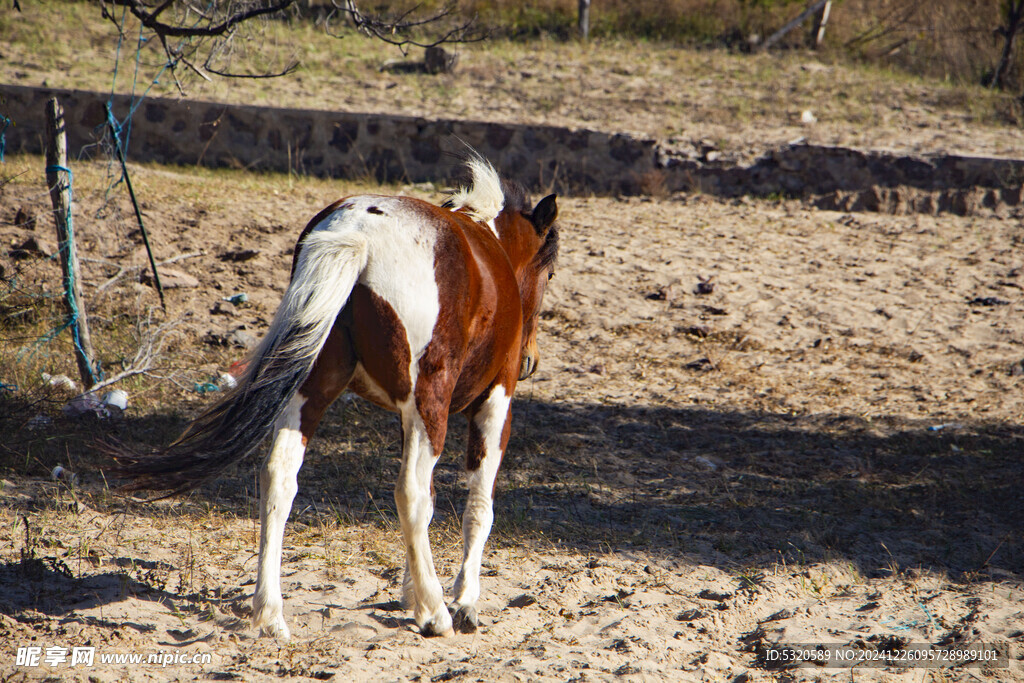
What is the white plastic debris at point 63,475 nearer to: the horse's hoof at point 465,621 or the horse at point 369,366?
the horse at point 369,366

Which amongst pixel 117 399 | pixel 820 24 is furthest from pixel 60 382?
pixel 820 24

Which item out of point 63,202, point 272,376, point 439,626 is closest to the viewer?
point 272,376

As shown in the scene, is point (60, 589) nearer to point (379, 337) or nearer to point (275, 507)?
point (275, 507)

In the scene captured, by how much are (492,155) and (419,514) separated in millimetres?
8503

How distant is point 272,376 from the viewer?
2797mm

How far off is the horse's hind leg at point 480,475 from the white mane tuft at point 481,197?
3.01ft

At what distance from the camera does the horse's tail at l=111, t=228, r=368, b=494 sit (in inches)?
110

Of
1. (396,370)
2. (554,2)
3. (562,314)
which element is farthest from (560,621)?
(554,2)

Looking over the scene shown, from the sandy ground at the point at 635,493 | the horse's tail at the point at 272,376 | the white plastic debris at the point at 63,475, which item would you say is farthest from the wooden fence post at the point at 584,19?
the horse's tail at the point at 272,376

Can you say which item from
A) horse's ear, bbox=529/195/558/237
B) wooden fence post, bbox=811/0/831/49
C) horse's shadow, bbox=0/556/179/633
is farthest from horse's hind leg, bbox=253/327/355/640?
wooden fence post, bbox=811/0/831/49

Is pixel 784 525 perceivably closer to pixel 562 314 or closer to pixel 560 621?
pixel 560 621

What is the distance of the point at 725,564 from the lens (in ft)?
12.9

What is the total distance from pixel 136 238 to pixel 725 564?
242 inches

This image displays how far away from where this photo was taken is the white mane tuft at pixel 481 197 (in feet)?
12.8
